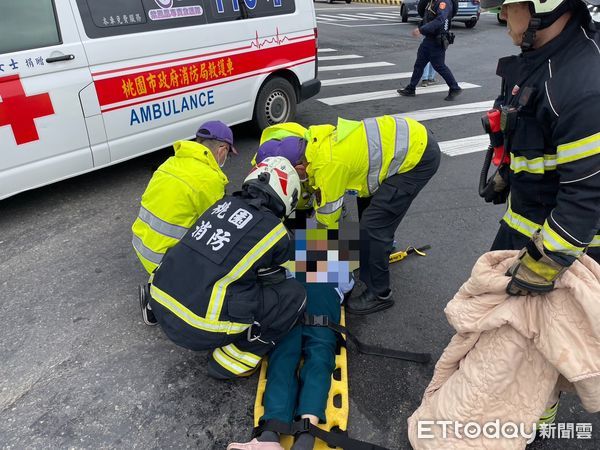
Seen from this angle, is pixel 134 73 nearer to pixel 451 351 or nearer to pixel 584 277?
pixel 451 351

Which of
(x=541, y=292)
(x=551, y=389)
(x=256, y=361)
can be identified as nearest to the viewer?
(x=541, y=292)

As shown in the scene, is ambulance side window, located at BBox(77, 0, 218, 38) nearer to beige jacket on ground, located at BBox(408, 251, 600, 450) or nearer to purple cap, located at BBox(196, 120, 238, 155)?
purple cap, located at BBox(196, 120, 238, 155)

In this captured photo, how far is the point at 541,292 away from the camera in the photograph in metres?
1.55

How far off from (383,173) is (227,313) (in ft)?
4.11

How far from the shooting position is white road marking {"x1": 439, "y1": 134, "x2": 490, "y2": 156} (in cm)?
529

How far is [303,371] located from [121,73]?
9.94 feet

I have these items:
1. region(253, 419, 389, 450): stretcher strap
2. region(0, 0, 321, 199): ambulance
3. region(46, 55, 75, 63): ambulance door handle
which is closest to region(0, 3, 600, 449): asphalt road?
region(253, 419, 389, 450): stretcher strap

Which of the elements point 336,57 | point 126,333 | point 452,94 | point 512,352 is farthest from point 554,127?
point 336,57

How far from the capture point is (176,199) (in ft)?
8.61

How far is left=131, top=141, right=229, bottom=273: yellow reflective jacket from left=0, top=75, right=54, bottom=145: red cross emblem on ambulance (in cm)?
147

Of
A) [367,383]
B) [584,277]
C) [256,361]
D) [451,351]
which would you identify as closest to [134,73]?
[256,361]

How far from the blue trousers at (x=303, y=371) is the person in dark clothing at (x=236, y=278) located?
12 cm

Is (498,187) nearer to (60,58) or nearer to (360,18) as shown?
(60,58)

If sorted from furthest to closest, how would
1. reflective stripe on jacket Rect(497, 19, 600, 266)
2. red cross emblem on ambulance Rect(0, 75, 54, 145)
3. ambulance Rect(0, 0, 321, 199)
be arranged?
ambulance Rect(0, 0, 321, 199) → red cross emblem on ambulance Rect(0, 75, 54, 145) → reflective stripe on jacket Rect(497, 19, 600, 266)
